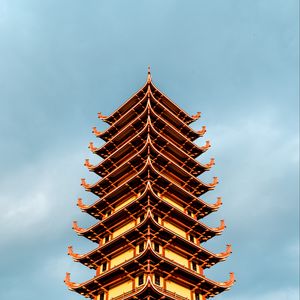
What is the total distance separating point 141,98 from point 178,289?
72.7 ft

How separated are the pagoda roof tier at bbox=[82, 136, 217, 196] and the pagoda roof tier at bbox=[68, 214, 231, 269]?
6.94 meters

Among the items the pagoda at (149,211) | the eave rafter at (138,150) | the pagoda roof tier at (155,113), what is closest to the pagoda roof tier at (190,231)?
the pagoda at (149,211)

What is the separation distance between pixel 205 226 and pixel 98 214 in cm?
1070

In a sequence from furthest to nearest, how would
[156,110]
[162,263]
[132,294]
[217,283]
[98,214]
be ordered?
[156,110], [98,214], [217,283], [162,263], [132,294]

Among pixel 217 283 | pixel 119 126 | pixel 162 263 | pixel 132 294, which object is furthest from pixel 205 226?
pixel 119 126

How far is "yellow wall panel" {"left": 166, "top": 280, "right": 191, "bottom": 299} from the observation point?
31703mm

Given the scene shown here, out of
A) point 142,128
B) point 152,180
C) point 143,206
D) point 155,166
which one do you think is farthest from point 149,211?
point 142,128

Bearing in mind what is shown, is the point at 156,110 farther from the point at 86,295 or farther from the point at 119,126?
the point at 86,295

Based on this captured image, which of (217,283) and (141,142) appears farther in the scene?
(141,142)

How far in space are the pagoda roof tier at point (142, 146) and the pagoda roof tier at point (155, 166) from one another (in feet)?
5.79

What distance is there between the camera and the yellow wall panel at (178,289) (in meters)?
31.7

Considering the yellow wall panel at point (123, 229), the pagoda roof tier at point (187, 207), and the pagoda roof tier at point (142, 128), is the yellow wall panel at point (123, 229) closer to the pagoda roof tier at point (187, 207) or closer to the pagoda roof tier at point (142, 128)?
the pagoda roof tier at point (187, 207)

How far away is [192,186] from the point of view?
138 feet

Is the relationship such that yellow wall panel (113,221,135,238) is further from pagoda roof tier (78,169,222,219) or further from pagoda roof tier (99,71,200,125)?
pagoda roof tier (99,71,200,125)
